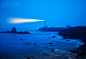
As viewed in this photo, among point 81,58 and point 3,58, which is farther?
point 3,58

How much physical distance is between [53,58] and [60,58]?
104 cm

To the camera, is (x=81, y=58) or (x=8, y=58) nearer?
(x=81, y=58)

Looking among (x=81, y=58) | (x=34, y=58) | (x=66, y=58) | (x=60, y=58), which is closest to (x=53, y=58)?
(x=60, y=58)

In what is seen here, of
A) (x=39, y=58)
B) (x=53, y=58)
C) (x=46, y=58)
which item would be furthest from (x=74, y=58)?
(x=39, y=58)

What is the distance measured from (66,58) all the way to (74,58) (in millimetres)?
1138

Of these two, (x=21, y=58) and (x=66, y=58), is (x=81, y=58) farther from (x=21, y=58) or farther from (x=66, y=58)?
(x=21, y=58)

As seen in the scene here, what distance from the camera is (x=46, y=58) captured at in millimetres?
14531

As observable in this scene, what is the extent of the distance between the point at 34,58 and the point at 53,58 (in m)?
2.87

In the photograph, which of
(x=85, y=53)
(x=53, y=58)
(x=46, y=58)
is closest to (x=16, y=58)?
→ (x=46, y=58)

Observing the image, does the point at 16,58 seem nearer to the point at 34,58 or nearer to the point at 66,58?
the point at 34,58

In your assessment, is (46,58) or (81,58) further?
(46,58)

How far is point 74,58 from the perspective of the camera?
14.0 metres

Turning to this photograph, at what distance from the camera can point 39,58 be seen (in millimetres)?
14562

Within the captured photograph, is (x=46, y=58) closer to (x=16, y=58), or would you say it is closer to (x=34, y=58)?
(x=34, y=58)
